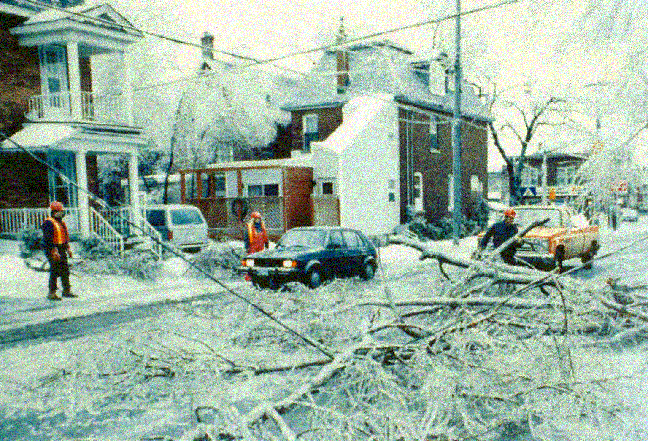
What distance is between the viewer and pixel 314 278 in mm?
11695

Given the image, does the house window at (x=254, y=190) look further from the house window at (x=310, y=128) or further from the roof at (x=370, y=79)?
the roof at (x=370, y=79)

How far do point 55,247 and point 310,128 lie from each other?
18806 mm

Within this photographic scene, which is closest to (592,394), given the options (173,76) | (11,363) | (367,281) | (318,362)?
(318,362)

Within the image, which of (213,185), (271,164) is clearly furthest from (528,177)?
(271,164)

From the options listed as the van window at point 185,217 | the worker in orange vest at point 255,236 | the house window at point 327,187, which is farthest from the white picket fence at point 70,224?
the house window at point 327,187

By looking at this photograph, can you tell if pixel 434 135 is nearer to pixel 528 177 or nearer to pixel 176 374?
pixel 176 374

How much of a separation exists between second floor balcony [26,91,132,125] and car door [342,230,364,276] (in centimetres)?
906

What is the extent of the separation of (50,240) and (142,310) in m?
2.42

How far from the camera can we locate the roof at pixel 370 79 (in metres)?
27.4

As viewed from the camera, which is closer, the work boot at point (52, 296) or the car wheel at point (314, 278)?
the work boot at point (52, 296)

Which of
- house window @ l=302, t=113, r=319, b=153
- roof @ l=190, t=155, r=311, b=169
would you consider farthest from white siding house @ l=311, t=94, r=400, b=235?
house window @ l=302, t=113, r=319, b=153

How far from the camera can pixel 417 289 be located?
628 cm

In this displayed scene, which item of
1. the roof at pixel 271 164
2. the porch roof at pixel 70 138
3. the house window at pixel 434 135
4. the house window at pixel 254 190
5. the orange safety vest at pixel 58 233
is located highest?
the house window at pixel 434 135

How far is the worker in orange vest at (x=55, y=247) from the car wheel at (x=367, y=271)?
637cm
